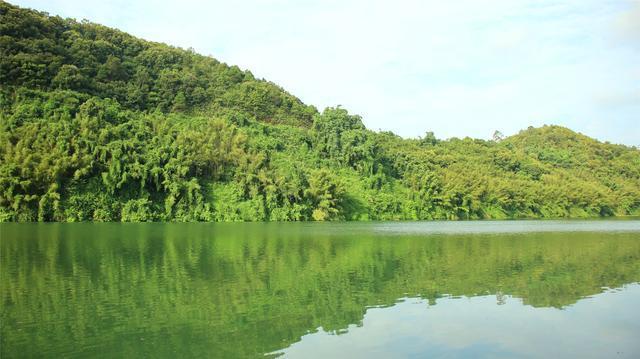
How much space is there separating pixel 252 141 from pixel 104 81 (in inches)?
853

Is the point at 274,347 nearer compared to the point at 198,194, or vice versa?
the point at 274,347

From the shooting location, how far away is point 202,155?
56531mm

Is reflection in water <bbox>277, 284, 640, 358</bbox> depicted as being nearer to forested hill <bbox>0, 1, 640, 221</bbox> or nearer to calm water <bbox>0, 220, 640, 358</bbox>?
calm water <bbox>0, 220, 640, 358</bbox>

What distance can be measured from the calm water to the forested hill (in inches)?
992

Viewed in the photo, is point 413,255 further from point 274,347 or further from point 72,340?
point 72,340

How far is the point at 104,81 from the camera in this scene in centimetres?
7019

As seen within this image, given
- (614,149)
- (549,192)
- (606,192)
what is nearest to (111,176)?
(549,192)

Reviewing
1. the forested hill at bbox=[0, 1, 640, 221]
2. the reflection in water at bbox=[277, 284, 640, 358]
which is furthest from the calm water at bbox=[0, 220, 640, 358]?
the forested hill at bbox=[0, 1, 640, 221]

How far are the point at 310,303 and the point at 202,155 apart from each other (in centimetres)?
4505

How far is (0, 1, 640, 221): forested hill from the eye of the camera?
159 feet

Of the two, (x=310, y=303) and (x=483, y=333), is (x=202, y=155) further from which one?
(x=483, y=333)

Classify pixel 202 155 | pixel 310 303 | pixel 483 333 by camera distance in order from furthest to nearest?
pixel 202 155
pixel 310 303
pixel 483 333

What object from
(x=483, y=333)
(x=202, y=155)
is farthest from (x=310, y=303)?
(x=202, y=155)

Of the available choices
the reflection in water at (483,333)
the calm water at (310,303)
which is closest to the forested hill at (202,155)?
the calm water at (310,303)
